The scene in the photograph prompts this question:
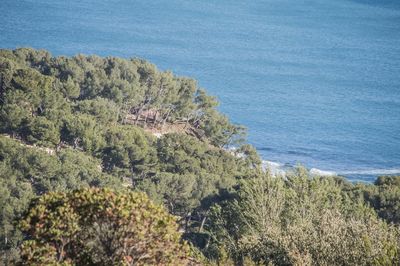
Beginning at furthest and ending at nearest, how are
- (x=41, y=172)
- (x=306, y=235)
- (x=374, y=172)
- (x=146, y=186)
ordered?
(x=374, y=172) → (x=146, y=186) → (x=41, y=172) → (x=306, y=235)

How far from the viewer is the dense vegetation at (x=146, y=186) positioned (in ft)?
45.5

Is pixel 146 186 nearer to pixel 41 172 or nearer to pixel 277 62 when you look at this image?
pixel 41 172

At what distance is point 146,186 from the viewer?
4141 cm

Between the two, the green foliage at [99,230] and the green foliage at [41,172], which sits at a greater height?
the green foliage at [99,230]

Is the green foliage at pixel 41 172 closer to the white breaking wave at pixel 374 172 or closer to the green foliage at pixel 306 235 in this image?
the green foliage at pixel 306 235

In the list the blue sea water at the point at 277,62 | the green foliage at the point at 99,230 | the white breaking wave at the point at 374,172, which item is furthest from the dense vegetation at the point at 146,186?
the blue sea water at the point at 277,62

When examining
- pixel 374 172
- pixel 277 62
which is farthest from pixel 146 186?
pixel 277 62

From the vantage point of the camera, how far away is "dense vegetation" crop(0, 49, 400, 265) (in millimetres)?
13883

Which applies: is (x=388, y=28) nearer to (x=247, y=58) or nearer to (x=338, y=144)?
(x=247, y=58)

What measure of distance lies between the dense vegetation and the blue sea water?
1792 cm

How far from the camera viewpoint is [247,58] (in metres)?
134

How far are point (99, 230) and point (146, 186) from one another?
27663mm

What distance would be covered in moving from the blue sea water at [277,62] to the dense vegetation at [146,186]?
17919mm

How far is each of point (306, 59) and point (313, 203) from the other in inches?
4372
